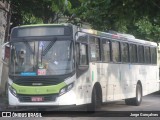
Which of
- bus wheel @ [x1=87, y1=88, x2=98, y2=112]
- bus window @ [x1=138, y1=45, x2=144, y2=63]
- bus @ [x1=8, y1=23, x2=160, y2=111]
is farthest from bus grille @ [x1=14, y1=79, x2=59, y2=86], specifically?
bus window @ [x1=138, y1=45, x2=144, y2=63]

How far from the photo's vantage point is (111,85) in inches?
665

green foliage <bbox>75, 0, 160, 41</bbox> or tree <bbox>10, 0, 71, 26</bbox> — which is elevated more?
tree <bbox>10, 0, 71, 26</bbox>

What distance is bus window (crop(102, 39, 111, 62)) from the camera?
16.3m

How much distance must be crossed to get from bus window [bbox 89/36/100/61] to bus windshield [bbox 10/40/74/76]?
1504 millimetres

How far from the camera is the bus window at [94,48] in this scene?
15.2m

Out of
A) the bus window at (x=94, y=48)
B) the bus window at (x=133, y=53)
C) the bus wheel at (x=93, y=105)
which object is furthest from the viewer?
the bus window at (x=133, y=53)

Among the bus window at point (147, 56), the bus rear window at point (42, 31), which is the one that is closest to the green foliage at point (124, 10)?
the bus rear window at point (42, 31)

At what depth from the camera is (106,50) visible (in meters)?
16.5

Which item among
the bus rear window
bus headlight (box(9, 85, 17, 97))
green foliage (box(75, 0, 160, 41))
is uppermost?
green foliage (box(75, 0, 160, 41))

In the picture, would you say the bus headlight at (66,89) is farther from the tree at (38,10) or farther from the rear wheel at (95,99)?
the tree at (38,10)

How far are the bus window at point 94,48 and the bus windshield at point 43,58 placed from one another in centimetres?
150

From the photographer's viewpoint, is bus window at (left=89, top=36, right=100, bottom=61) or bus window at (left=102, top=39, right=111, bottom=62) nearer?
bus window at (left=89, top=36, right=100, bottom=61)

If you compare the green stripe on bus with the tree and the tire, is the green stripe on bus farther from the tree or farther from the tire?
the tire

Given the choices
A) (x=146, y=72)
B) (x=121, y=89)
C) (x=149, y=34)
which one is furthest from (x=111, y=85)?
(x=149, y=34)
